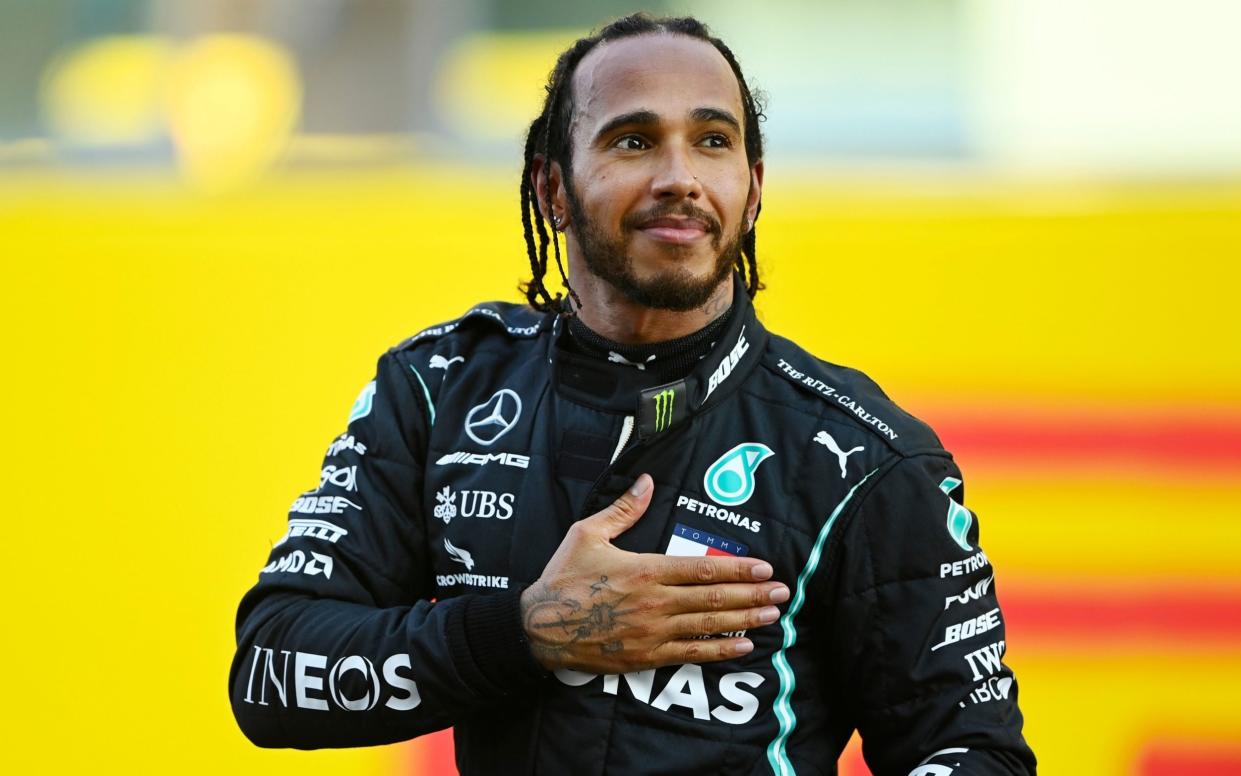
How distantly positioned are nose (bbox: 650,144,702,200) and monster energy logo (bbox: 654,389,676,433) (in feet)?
0.86

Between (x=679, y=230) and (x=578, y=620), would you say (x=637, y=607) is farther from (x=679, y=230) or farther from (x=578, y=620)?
(x=679, y=230)

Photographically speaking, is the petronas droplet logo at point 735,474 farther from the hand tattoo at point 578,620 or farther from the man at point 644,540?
the hand tattoo at point 578,620

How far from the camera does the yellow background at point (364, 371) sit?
3848 millimetres

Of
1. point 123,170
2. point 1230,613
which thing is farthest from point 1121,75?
point 123,170

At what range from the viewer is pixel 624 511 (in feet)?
6.34

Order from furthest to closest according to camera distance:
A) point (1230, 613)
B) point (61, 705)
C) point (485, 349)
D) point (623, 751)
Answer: point (61, 705) → point (1230, 613) → point (485, 349) → point (623, 751)

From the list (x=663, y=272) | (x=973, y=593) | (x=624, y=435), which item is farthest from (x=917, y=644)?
(x=663, y=272)

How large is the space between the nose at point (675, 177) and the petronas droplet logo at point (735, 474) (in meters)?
0.34

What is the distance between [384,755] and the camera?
3.81 meters

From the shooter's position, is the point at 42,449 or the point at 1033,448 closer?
the point at 1033,448

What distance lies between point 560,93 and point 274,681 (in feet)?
3.14

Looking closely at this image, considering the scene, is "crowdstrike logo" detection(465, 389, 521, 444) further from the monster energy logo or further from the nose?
the nose

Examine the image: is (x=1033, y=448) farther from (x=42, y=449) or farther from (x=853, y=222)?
(x=42, y=449)

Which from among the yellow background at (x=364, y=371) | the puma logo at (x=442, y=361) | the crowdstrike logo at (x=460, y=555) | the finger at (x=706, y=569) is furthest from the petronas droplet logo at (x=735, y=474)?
the yellow background at (x=364, y=371)
